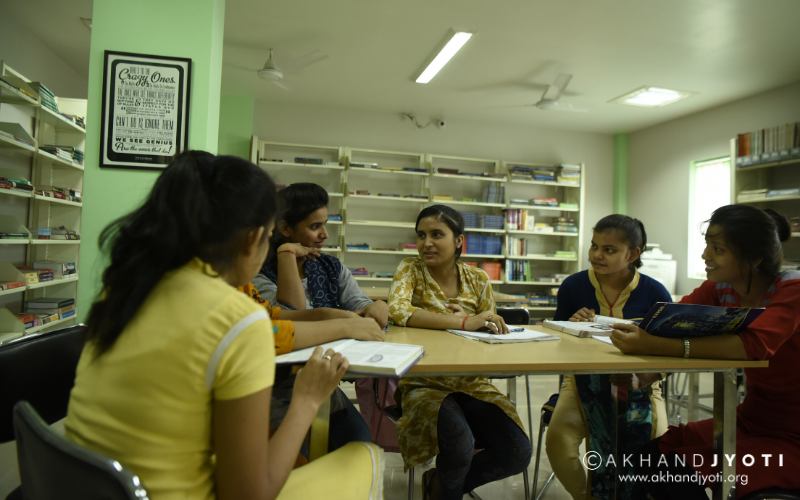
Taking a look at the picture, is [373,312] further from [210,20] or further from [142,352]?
[210,20]

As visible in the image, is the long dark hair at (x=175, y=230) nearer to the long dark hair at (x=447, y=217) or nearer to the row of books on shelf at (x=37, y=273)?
the long dark hair at (x=447, y=217)

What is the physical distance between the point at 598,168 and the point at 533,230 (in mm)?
1548

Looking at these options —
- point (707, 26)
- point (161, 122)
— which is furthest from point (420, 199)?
point (161, 122)

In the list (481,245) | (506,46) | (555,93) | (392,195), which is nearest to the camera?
(506,46)

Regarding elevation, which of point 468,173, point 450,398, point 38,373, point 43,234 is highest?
point 468,173

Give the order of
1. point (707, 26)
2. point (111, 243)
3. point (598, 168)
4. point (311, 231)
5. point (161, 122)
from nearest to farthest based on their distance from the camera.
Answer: point (111, 243), point (311, 231), point (161, 122), point (707, 26), point (598, 168)

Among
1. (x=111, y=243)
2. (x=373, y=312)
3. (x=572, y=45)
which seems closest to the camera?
(x=111, y=243)

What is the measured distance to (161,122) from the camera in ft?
8.30

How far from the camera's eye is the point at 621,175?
6.73m

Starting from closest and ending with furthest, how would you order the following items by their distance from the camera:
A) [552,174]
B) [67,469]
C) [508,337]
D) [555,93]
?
[67,469] < [508,337] < [555,93] < [552,174]

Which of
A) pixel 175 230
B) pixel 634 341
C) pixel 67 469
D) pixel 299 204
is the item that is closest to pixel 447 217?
pixel 299 204

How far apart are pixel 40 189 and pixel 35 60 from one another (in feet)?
4.61

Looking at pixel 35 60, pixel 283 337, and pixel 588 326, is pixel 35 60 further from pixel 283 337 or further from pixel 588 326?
pixel 588 326

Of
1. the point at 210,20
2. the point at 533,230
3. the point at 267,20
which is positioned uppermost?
the point at 267,20
